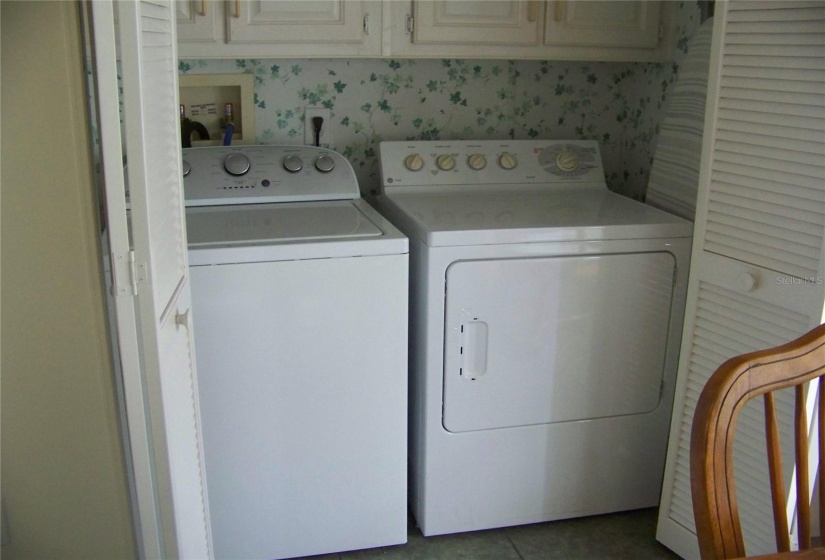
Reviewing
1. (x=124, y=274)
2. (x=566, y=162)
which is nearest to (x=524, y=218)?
(x=566, y=162)

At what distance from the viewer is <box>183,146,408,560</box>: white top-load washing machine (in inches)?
76.4

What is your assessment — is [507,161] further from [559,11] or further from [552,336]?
[552,336]

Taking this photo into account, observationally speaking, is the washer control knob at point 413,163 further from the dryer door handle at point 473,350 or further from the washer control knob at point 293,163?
the dryer door handle at point 473,350

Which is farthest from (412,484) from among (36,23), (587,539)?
(36,23)

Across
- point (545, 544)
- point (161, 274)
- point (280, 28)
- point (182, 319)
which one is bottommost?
point (545, 544)

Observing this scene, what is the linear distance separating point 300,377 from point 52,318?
0.88 metres

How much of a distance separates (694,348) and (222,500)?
49.7 inches

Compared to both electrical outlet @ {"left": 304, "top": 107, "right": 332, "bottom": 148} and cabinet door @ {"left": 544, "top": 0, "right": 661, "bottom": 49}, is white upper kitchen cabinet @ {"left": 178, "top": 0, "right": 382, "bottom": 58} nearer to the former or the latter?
electrical outlet @ {"left": 304, "top": 107, "right": 332, "bottom": 148}

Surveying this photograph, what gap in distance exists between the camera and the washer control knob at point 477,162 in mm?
2629

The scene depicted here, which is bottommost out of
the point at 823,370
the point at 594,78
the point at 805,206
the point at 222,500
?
the point at 222,500

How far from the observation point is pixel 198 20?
2.17 m

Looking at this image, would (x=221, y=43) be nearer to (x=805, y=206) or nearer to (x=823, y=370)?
(x=805, y=206)

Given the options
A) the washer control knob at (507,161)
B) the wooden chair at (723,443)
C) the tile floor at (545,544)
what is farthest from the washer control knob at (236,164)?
the wooden chair at (723,443)

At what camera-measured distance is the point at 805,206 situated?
5.63ft
